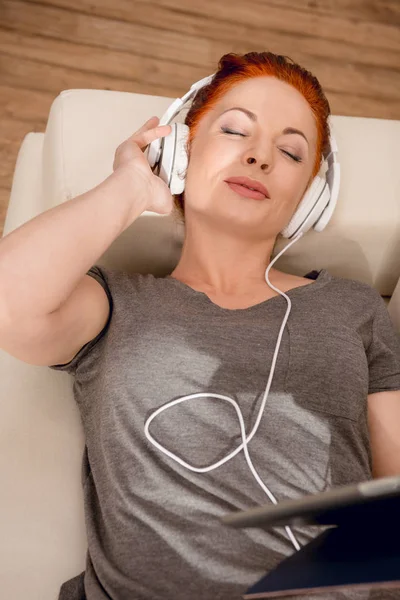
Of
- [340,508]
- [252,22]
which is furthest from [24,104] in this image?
[340,508]

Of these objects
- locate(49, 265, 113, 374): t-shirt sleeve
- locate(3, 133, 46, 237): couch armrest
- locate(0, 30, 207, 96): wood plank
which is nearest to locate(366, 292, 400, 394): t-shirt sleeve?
locate(49, 265, 113, 374): t-shirt sleeve

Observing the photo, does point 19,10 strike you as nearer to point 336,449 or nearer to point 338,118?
point 338,118

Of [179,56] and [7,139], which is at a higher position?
[179,56]

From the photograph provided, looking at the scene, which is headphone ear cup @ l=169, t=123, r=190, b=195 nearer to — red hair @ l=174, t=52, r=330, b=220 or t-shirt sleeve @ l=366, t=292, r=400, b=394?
red hair @ l=174, t=52, r=330, b=220

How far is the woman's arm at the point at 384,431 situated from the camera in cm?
116

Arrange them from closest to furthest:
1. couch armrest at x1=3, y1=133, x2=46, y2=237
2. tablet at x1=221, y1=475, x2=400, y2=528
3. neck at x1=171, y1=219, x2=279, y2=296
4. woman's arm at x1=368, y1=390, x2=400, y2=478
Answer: tablet at x1=221, y1=475, x2=400, y2=528 → woman's arm at x1=368, y1=390, x2=400, y2=478 → neck at x1=171, y1=219, x2=279, y2=296 → couch armrest at x1=3, y1=133, x2=46, y2=237

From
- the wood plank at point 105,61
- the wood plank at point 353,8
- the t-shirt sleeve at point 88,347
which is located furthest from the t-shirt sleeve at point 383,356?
the wood plank at point 353,8

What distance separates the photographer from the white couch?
1.05m

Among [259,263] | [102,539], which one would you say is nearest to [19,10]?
[259,263]

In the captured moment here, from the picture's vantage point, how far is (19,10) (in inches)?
88.4

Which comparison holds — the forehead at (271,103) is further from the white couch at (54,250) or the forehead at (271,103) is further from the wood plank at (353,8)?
the wood plank at (353,8)

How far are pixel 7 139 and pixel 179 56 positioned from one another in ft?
2.47

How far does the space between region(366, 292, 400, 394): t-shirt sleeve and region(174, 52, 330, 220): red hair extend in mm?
400

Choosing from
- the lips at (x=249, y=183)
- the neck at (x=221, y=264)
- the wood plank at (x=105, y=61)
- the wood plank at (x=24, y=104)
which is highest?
the wood plank at (x=105, y=61)
